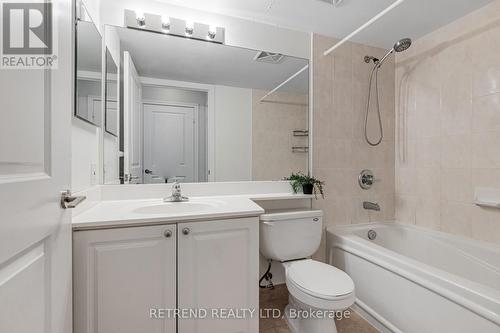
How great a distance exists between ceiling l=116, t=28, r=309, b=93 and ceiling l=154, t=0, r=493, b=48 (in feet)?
0.86

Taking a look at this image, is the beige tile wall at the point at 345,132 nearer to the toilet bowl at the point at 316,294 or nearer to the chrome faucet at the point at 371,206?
the chrome faucet at the point at 371,206

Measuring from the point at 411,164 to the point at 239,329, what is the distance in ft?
6.61

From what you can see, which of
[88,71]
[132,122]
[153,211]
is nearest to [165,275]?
[153,211]

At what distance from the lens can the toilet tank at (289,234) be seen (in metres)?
1.56

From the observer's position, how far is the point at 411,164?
2133 mm

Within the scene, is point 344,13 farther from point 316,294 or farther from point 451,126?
point 316,294

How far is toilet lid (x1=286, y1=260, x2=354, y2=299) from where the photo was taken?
122 cm

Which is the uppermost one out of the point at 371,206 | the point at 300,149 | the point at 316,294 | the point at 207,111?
the point at 207,111

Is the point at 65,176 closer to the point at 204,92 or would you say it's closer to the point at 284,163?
the point at 204,92

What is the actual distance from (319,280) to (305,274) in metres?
0.09

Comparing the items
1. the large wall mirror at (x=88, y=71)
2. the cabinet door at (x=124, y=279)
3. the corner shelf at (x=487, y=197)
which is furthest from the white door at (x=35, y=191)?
the corner shelf at (x=487, y=197)

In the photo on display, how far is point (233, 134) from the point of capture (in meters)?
1.82

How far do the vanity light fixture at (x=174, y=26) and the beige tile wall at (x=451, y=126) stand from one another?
1796 mm

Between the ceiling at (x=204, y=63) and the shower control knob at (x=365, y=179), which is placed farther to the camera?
the shower control knob at (x=365, y=179)
